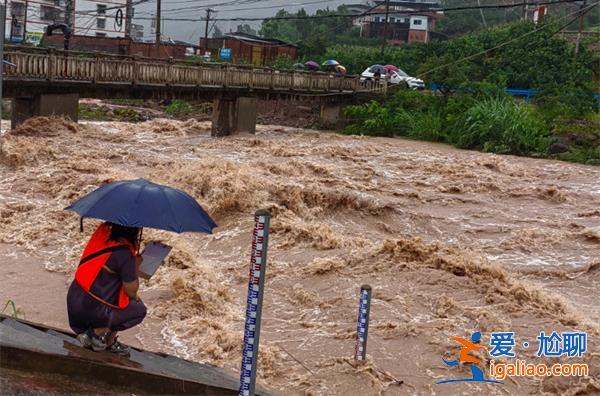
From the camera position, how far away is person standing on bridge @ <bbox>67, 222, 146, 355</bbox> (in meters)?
5.61

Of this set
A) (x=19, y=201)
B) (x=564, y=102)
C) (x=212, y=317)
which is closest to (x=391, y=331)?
(x=212, y=317)

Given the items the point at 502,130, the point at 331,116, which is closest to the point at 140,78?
the point at 331,116

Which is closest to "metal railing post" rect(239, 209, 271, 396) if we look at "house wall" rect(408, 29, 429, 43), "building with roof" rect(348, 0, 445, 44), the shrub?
the shrub

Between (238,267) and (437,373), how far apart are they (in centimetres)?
486

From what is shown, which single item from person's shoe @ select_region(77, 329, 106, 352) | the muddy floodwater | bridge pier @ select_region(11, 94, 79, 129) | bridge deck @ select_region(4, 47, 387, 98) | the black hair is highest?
bridge deck @ select_region(4, 47, 387, 98)

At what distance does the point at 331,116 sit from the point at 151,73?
39.9 ft

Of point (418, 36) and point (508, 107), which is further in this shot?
point (418, 36)

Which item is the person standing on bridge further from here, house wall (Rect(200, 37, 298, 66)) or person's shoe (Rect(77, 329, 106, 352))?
house wall (Rect(200, 37, 298, 66))

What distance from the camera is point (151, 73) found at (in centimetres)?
2548

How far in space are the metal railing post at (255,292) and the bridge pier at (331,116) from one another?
31408 mm

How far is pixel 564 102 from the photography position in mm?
33094

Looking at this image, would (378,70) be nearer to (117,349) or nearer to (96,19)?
(117,349)

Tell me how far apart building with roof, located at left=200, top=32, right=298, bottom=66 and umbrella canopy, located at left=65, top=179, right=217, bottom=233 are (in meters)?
48.4

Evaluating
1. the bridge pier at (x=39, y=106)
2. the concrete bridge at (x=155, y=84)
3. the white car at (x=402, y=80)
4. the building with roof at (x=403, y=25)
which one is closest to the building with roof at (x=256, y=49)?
the white car at (x=402, y=80)
